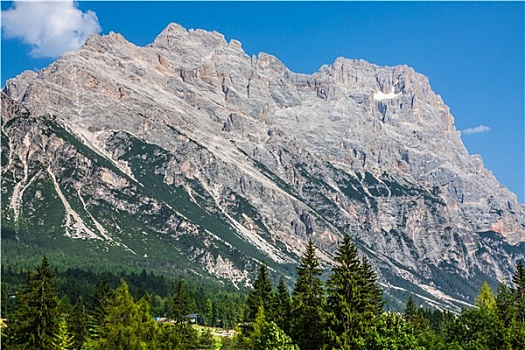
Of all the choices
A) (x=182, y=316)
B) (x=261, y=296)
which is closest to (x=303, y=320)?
(x=261, y=296)

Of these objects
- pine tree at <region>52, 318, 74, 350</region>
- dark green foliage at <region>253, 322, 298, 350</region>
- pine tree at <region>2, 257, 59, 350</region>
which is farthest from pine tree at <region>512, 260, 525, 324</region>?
pine tree at <region>2, 257, 59, 350</region>

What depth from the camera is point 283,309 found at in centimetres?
7694

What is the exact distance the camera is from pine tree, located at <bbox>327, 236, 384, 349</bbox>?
184ft

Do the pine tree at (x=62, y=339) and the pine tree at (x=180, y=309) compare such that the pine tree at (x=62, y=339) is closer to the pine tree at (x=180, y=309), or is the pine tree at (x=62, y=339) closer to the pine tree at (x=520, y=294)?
the pine tree at (x=180, y=309)

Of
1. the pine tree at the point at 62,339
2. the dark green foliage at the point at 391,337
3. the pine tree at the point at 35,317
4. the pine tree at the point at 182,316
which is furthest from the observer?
the pine tree at the point at 182,316

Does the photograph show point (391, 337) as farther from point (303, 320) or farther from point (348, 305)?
point (303, 320)

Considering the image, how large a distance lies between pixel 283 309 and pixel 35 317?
29.6 metres

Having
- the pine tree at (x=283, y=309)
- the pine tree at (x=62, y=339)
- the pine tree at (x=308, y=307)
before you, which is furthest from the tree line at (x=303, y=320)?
the pine tree at (x=62, y=339)

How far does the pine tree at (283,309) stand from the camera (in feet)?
230

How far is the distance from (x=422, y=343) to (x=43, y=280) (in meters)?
41.9

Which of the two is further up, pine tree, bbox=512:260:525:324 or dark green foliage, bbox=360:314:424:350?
pine tree, bbox=512:260:525:324

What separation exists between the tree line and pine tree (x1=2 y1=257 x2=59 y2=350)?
0.30ft

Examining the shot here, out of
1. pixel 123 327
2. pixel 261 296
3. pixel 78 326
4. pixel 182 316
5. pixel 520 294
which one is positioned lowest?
pixel 78 326

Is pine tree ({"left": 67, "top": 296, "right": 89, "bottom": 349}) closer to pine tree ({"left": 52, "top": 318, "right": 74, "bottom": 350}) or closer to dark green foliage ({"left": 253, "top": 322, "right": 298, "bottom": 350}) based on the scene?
pine tree ({"left": 52, "top": 318, "right": 74, "bottom": 350})
